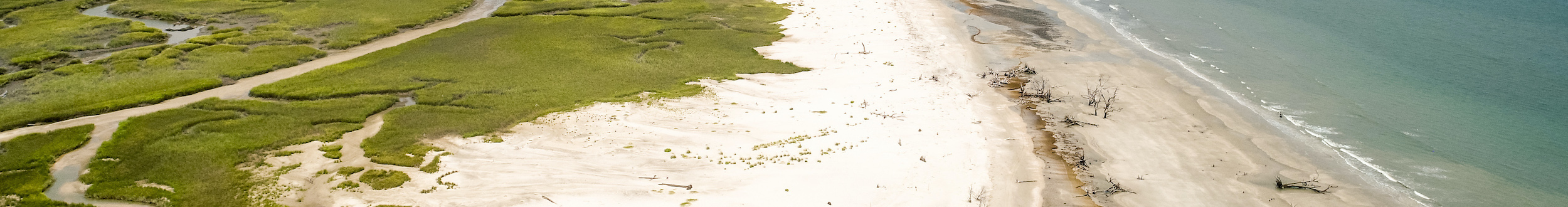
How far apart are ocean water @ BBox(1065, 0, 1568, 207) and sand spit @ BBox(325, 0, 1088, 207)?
7.18 meters

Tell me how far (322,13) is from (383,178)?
75.9ft

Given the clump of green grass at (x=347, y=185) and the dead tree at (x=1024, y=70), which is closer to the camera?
the clump of green grass at (x=347, y=185)

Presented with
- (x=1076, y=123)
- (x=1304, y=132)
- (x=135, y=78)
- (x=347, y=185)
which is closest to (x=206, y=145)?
(x=347, y=185)

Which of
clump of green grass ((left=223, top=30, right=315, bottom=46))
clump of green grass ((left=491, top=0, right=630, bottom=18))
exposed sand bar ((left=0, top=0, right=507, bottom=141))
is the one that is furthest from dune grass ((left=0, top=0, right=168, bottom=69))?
clump of green grass ((left=491, top=0, right=630, bottom=18))

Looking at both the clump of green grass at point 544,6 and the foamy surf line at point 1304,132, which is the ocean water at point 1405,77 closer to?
the foamy surf line at point 1304,132

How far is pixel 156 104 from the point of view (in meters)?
21.8

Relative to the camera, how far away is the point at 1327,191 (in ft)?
50.6

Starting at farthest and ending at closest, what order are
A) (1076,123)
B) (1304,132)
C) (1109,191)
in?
1. (1076,123)
2. (1304,132)
3. (1109,191)

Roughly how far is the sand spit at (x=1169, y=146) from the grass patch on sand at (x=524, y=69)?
28.1 ft

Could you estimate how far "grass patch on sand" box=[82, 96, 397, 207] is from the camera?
49.5ft

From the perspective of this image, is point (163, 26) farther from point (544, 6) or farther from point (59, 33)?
point (544, 6)

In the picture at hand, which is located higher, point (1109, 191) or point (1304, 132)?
point (1109, 191)

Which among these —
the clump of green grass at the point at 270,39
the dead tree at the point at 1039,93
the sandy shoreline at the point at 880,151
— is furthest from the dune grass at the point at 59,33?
the dead tree at the point at 1039,93

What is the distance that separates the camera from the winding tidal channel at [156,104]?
15.6 m
